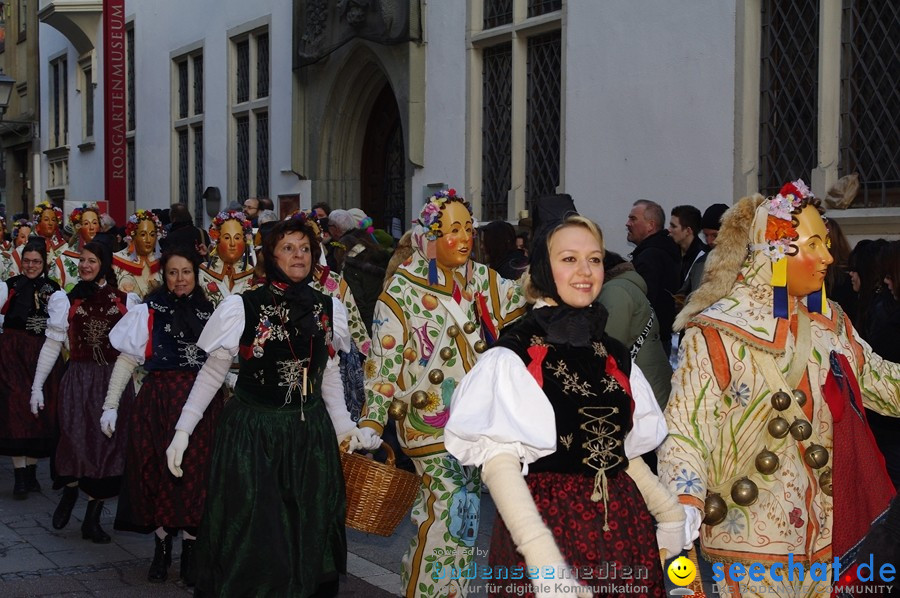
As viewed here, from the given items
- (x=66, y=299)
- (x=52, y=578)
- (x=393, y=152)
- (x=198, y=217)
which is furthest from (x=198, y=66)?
(x=52, y=578)

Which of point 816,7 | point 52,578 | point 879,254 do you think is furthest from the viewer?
point 816,7

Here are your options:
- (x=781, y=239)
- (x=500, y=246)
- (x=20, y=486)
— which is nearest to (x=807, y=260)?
(x=781, y=239)

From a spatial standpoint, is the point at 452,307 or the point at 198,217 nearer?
the point at 452,307

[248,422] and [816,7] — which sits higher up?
[816,7]

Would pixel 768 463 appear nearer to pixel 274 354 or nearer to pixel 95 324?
pixel 274 354

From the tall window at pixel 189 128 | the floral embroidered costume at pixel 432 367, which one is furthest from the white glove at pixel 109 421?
the tall window at pixel 189 128

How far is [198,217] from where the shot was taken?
2062 cm

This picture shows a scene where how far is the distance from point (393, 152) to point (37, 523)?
8.41 m

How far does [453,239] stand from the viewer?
20.2 feet

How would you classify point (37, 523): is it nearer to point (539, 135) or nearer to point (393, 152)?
point (539, 135)

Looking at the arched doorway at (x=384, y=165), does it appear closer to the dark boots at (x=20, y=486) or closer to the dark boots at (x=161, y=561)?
the dark boots at (x=20, y=486)

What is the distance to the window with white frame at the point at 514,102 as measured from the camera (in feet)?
39.7

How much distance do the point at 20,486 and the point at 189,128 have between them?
12.3 metres

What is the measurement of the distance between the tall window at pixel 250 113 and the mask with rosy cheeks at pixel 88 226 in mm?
5806
